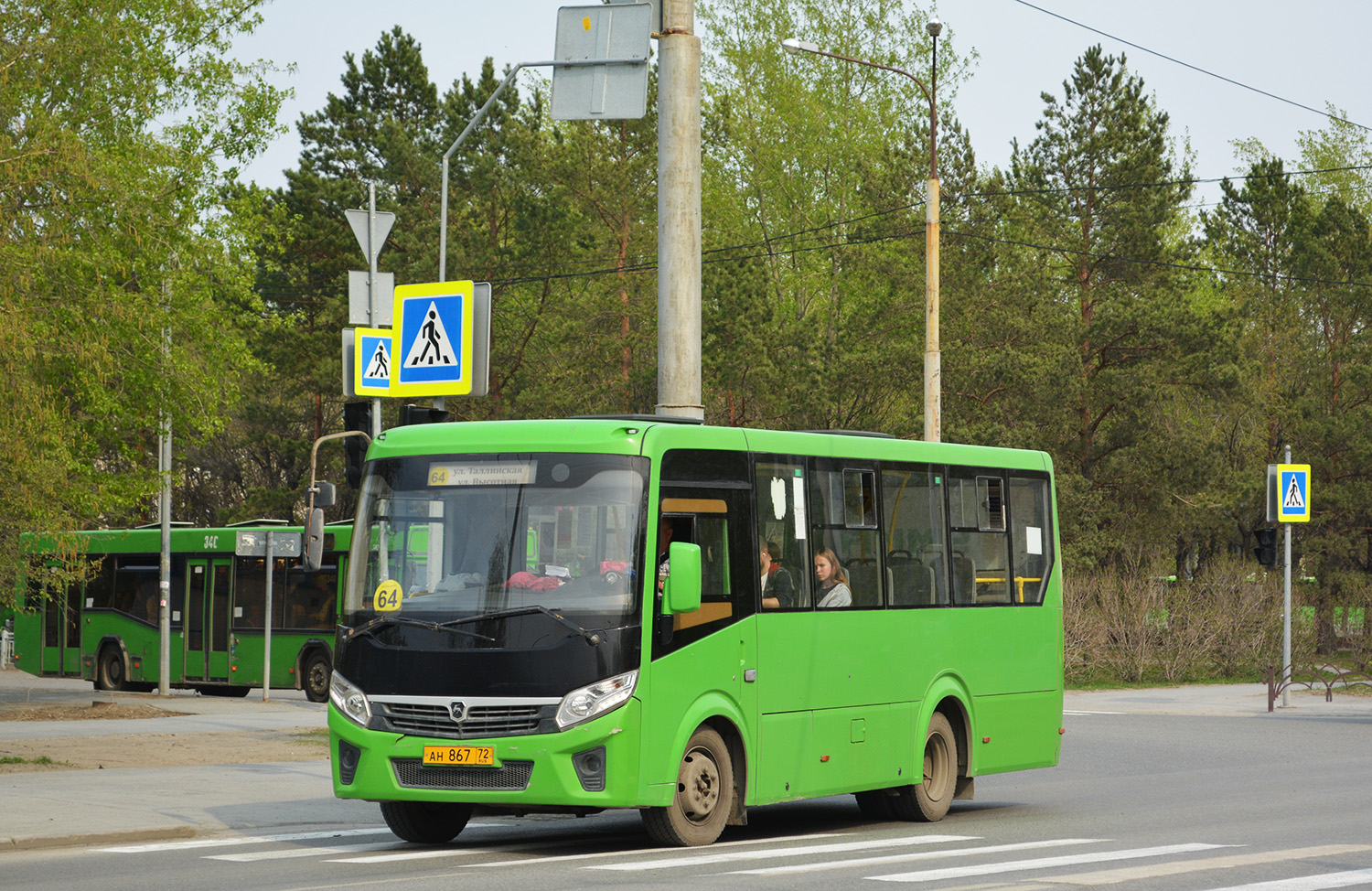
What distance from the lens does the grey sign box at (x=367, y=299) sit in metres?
20.7

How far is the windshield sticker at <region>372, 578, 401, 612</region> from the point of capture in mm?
12203

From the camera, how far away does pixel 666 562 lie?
40.0ft

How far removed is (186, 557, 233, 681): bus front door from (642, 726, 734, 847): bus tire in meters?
23.0

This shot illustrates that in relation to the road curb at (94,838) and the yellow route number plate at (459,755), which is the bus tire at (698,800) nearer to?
the yellow route number plate at (459,755)

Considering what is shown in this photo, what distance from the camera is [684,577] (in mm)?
11750

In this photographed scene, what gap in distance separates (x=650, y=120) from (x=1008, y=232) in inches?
417

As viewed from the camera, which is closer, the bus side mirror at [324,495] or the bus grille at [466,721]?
the bus grille at [466,721]

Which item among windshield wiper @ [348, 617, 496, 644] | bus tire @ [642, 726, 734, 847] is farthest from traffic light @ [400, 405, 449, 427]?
bus tire @ [642, 726, 734, 847]

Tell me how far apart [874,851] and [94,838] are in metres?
5.41

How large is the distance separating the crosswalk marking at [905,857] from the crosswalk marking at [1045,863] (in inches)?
19.4

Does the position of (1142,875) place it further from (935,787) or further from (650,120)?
(650,120)

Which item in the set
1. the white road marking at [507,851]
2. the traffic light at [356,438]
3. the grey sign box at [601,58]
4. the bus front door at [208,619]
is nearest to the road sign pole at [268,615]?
the bus front door at [208,619]

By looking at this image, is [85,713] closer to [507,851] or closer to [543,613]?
[507,851]

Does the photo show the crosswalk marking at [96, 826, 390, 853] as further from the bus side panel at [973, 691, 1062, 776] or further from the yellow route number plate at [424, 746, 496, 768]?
the bus side panel at [973, 691, 1062, 776]
